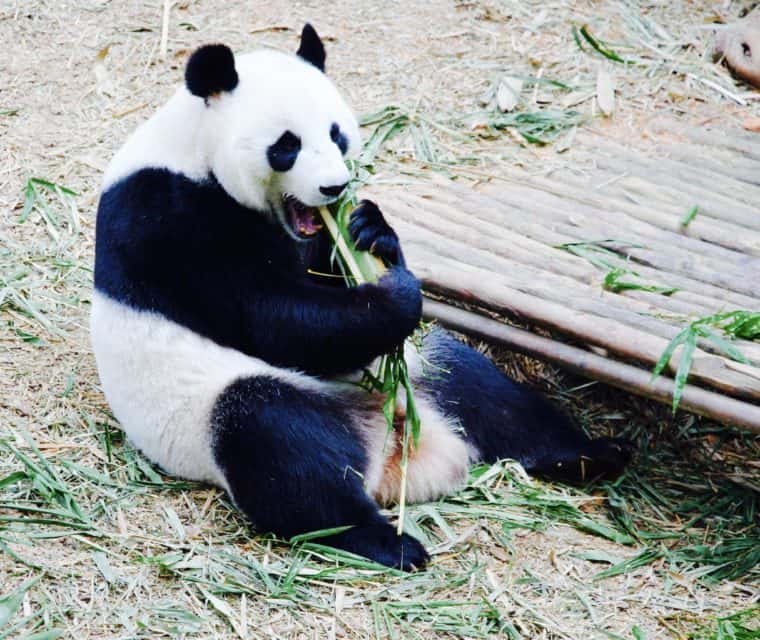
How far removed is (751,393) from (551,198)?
186 centimetres

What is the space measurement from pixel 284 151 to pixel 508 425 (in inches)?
57.4

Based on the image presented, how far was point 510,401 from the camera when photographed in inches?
169

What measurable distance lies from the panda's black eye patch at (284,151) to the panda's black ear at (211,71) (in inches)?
10.5

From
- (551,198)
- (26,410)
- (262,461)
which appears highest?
(551,198)

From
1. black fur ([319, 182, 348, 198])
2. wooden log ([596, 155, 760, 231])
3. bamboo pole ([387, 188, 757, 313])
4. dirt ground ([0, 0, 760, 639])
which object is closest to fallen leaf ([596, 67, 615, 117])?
dirt ground ([0, 0, 760, 639])

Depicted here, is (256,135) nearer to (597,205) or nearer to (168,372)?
(168,372)

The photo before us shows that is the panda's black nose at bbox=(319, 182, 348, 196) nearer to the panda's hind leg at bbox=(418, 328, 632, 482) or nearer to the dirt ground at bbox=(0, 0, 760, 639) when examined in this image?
the panda's hind leg at bbox=(418, 328, 632, 482)

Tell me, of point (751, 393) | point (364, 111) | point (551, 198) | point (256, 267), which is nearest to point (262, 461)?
point (256, 267)

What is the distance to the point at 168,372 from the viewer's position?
3.72m

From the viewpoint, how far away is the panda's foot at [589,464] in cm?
424

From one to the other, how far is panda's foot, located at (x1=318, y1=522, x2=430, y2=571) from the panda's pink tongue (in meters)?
1.03

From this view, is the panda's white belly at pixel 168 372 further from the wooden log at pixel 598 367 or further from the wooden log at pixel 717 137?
the wooden log at pixel 717 137

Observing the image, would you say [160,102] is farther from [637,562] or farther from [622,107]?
[637,562]

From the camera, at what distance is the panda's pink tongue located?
3738 millimetres
